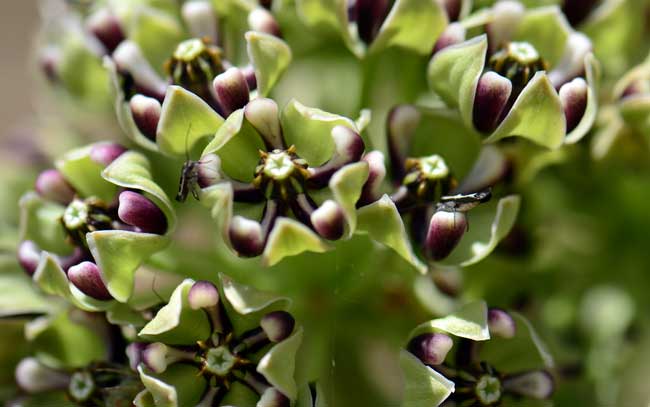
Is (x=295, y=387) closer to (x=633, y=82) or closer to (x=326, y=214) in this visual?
(x=326, y=214)

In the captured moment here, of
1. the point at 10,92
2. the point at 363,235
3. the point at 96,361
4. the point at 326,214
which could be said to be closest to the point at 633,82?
the point at 363,235

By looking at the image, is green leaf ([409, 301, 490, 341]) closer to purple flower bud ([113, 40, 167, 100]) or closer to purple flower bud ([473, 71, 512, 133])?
purple flower bud ([473, 71, 512, 133])

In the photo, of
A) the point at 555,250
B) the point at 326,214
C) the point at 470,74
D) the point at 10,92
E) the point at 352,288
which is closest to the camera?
the point at 326,214

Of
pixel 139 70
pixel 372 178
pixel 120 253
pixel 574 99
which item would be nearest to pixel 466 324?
pixel 372 178

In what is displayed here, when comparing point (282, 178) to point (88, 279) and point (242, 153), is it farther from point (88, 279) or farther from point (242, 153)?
point (88, 279)

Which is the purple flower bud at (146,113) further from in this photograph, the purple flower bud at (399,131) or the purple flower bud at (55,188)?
the purple flower bud at (399,131)

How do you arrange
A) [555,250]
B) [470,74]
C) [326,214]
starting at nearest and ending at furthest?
[326,214], [470,74], [555,250]
